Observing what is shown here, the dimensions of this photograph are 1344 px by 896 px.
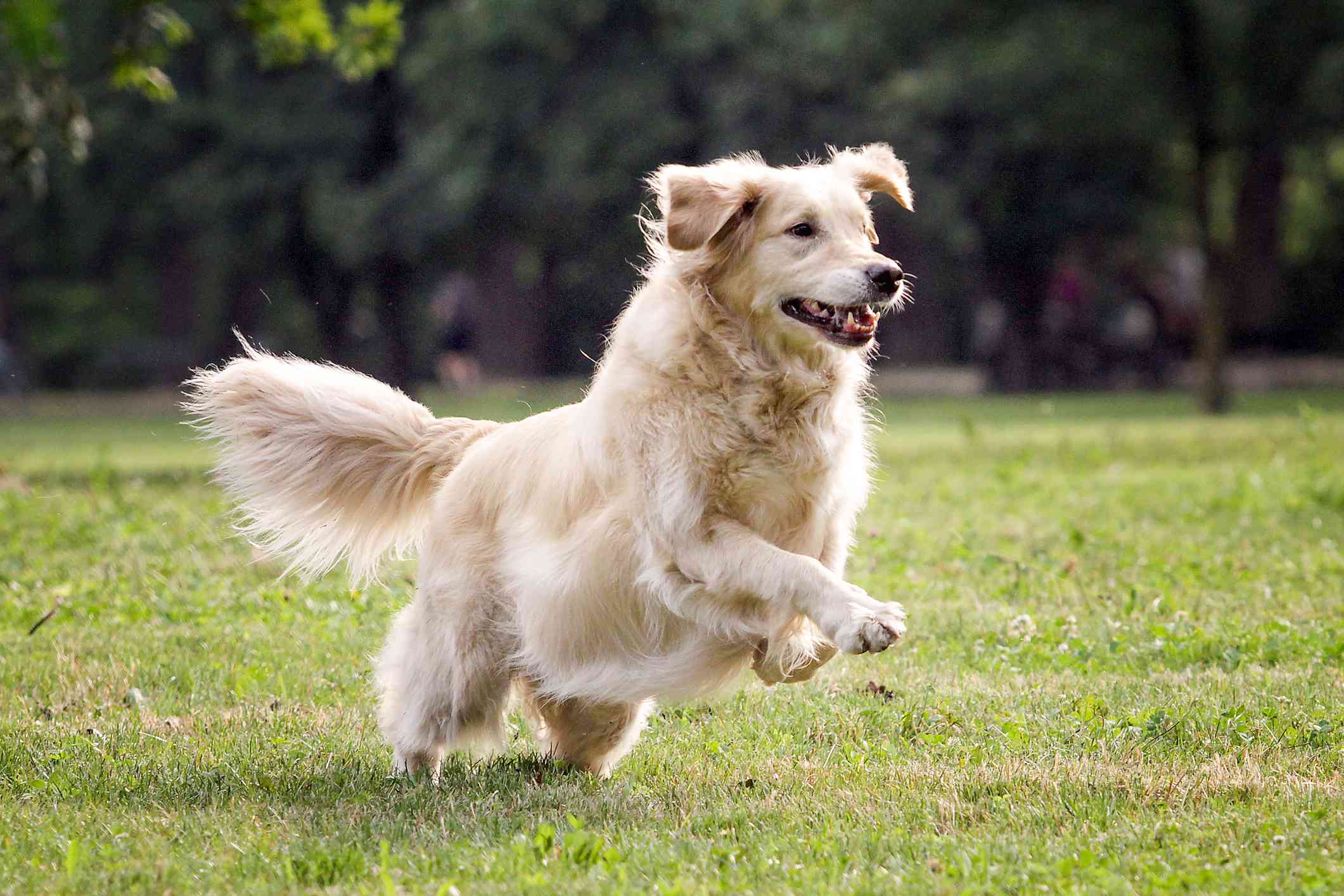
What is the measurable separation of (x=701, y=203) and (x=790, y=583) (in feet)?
Result: 4.69

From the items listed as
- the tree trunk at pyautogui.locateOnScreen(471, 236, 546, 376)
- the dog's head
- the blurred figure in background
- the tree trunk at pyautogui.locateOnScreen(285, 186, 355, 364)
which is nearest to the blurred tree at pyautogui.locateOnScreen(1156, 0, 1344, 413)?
the blurred figure in background

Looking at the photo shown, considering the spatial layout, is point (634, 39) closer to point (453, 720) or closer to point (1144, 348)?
point (1144, 348)

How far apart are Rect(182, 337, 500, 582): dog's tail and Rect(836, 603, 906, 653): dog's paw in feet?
6.73

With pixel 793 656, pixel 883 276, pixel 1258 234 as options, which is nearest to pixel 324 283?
pixel 1258 234

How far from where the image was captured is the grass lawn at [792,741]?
14.0 ft

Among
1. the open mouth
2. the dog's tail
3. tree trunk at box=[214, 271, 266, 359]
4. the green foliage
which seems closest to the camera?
the open mouth

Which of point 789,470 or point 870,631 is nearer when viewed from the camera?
point 870,631

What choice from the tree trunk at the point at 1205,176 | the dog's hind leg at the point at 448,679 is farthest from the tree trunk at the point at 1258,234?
the dog's hind leg at the point at 448,679

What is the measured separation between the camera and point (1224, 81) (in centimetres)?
2491

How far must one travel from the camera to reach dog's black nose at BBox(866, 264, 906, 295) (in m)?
5.24

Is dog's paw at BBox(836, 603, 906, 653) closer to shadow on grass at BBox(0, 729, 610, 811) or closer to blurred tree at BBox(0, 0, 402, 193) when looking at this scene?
shadow on grass at BBox(0, 729, 610, 811)

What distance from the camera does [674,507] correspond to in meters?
5.06

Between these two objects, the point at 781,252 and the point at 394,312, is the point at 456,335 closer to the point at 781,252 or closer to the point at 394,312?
the point at 394,312

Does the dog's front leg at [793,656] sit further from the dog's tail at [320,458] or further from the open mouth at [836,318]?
the dog's tail at [320,458]
